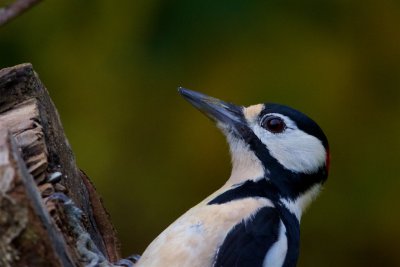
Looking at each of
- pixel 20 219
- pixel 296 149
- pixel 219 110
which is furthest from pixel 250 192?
pixel 20 219

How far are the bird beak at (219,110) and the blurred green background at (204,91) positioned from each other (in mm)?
963

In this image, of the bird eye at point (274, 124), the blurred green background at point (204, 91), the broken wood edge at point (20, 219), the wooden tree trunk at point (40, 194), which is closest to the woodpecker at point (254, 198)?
the bird eye at point (274, 124)

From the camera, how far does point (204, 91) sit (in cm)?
481

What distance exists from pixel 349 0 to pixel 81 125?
56.4 inches

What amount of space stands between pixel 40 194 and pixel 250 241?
824 millimetres

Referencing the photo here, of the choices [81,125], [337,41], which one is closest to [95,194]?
[81,125]

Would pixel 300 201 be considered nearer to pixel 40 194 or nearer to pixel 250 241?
pixel 250 241

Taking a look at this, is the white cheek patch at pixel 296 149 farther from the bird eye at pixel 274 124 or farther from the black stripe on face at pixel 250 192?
the black stripe on face at pixel 250 192

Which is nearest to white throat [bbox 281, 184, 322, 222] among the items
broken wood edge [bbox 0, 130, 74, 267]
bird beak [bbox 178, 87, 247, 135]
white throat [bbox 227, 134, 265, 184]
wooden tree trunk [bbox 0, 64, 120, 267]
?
white throat [bbox 227, 134, 265, 184]

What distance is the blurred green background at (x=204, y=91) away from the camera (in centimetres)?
482

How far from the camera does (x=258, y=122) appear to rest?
3773 millimetres

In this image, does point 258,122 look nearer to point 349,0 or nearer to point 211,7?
point 211,7

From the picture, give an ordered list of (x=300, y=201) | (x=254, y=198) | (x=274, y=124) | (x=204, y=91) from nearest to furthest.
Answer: (x=254, y=198)
(x=300, y=201)
(x=274, y=124)
(x=204, y=91)

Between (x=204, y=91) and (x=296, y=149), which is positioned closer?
(x=296, y=149)
